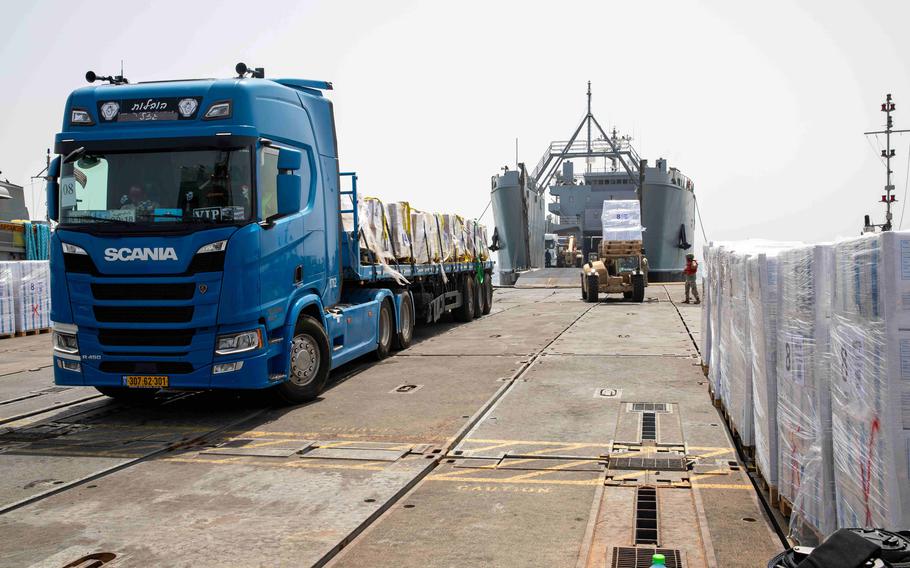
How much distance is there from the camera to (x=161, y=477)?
6.49 metres

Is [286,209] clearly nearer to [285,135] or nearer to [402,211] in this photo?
[285,135]

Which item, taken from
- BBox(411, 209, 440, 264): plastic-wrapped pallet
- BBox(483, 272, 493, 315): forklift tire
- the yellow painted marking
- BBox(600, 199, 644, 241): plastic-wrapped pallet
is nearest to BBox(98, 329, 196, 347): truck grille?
the yellow painted marking

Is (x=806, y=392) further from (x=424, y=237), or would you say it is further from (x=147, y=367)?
(x=424, y=237)

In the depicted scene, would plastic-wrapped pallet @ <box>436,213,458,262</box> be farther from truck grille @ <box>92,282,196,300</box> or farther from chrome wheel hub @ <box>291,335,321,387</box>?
truck grille @ <box>92,282,196,300</box>

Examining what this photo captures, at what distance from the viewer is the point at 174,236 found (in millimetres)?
8008

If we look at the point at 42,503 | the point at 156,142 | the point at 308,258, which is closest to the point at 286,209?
the point at 308,258

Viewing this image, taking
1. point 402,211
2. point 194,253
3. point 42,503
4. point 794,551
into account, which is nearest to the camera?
point 794,551

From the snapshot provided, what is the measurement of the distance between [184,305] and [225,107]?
6.80 feet

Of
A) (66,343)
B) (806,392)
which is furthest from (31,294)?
(806,392)

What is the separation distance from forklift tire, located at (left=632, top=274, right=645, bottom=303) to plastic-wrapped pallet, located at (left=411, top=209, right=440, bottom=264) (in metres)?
10.7

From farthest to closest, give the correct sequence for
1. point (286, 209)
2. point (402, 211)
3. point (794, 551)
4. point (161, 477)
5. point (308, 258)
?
point (402, 211)
point (308, 258)
point (286, 209)
point (161, 477)
point (794, 551)

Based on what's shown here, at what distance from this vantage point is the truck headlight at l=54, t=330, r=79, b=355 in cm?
840

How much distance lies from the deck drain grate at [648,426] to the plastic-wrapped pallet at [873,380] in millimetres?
3554

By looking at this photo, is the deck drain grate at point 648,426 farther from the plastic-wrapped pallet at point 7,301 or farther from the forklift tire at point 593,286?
the forklift tire at point 593,286
